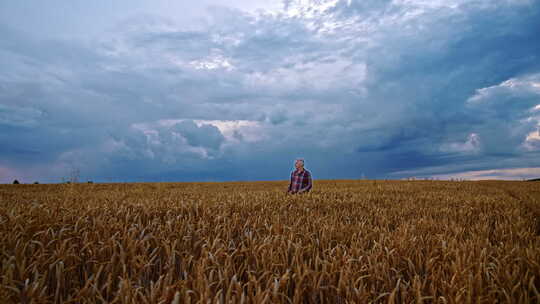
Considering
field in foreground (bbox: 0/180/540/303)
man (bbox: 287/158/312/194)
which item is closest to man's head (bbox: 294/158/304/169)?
man (bbox: 287/158/312/194)

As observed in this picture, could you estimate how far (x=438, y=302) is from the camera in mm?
2318

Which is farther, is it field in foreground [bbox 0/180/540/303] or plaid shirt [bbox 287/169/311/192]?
plaid shirt [bbox 287/169/311/192]

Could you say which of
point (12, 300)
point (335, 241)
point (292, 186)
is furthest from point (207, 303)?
point (292, 186)

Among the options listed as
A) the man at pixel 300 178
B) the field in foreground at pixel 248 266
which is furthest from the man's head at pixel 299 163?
the field in foreground at pixel 248 266

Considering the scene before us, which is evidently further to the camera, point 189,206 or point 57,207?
point 189,206

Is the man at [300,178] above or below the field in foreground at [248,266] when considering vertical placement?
above

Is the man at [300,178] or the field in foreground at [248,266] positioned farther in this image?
the man at [300,178]

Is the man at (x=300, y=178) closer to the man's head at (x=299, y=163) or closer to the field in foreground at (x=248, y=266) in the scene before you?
the man's head at (x=299, y=163)

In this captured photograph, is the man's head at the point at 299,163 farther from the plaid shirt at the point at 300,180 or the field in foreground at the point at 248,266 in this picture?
the field in foreground at the point at 248,266

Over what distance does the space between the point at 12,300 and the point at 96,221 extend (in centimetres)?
199

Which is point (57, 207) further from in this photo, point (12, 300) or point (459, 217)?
point (459, 217)

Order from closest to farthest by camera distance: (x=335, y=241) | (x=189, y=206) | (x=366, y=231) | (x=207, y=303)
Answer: (x=207, y=303) → (x=335, y=241) → (x=366, y=231) → (x=189, y=206)

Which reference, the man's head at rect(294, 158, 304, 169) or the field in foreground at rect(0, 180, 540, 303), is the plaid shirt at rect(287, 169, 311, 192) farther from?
the field in foreground at rect(0, 180, 540, 303)

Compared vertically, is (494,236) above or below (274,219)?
below
